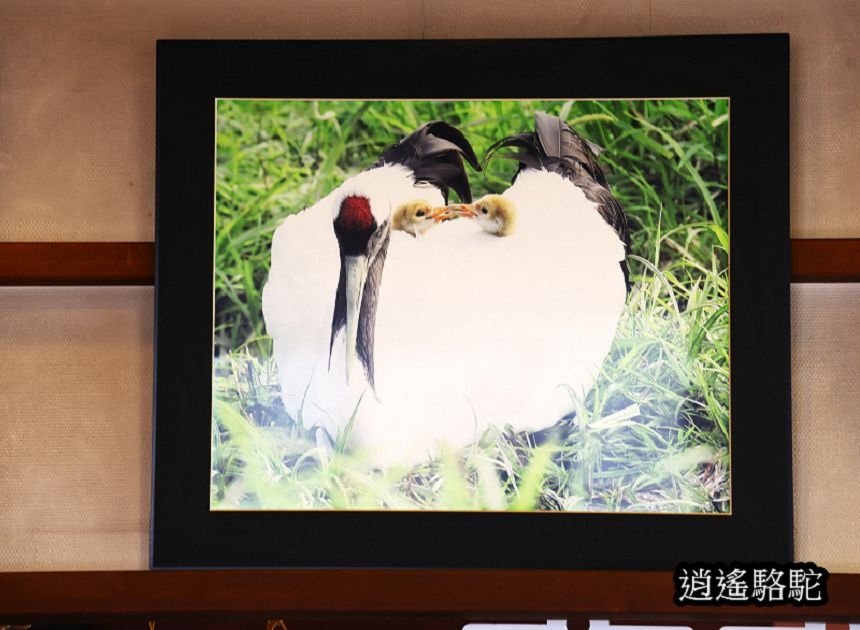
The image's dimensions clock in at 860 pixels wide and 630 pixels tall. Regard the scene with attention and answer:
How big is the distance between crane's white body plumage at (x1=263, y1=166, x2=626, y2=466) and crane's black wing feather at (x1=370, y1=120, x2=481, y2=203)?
0.03 meters

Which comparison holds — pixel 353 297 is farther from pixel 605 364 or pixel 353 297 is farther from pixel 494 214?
pixel 605 364

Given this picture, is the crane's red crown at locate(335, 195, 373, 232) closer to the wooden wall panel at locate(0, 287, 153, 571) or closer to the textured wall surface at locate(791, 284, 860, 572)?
the wooden wall panel at locate(0, 287, 153, 571)

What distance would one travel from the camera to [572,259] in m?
1.83

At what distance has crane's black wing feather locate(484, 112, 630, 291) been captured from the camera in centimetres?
184

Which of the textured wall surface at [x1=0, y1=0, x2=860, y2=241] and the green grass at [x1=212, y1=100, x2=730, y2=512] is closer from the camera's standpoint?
the green grass at [x1=212, y1=100, x2=730, y2=512]

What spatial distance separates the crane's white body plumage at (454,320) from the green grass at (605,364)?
38mm

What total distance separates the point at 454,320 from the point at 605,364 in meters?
0.32

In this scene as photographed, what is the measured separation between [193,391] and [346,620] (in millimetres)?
563

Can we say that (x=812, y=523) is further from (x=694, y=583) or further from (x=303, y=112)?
(x=303, y=112)

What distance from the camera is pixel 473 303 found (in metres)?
1.84

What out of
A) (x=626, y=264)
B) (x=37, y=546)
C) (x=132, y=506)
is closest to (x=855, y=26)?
(x=626, y=264)

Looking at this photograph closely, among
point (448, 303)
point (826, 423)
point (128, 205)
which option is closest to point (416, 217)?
point (448, 303)

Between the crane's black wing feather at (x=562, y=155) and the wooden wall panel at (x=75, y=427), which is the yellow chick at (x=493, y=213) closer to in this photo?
the crane's black wing feather at (x=562, y=155)

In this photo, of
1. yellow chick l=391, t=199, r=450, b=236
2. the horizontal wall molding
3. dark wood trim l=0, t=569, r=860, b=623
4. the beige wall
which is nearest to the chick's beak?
yellow chick l=391, t=199, r=450, b=236
